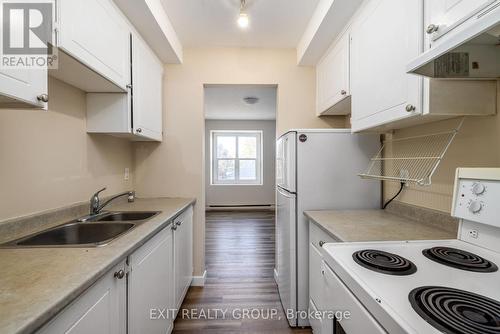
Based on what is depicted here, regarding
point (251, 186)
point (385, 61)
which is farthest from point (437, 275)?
point (251, 186)

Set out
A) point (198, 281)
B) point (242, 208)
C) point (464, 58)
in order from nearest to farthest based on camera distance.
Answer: point (464, 58) < point (198, 281) < point (242, 208)

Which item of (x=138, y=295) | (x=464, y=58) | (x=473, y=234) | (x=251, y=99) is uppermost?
(x=251, y=99)

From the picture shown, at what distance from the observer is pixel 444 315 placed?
1.82ft

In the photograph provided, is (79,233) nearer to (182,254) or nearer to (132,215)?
(132,215)

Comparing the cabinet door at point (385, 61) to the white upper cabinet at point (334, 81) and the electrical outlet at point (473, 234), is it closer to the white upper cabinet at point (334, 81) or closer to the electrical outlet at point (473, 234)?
the white upper cabinet at point (334, 81)

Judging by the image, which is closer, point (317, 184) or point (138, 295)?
point (138, 295)

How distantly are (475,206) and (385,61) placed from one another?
83 cm

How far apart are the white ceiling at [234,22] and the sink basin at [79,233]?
170 cm

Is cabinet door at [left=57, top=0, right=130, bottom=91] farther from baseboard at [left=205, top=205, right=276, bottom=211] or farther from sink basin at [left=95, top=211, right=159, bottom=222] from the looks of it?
baseboard at [left=205, top=205, right=276, bottom=211]

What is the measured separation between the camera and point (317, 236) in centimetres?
162

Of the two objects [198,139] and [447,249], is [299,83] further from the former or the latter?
[447,249]

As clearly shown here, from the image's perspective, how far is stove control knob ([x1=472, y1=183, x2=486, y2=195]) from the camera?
95cm

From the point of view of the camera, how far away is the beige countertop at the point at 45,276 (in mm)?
575

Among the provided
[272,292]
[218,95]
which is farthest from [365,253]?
[218,95]
